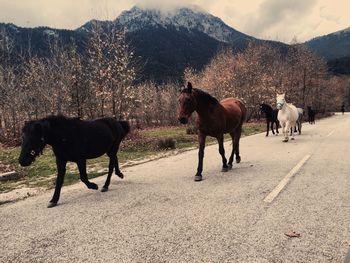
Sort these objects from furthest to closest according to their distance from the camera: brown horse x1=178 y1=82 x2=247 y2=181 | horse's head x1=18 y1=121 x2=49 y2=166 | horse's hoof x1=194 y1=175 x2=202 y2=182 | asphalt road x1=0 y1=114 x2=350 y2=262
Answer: brown horse x1=178 y1=82 x2=247 y2=181 < horse's hoof x1=194 y1=175 x2=202 y2=182 < horse's head x1=18 y1=121 x2=49 y2=166 < asphalt road x1=0 y1=114 x2=350 y2=262

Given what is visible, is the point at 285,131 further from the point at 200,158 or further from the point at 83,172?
the point at 83,172

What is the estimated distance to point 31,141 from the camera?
611 centimetres

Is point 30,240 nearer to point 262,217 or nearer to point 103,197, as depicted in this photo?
point 103,197

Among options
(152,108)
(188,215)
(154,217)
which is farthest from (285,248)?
(152,108)

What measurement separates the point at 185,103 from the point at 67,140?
2778 millimetres

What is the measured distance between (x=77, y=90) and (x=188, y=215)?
16813 millimetres

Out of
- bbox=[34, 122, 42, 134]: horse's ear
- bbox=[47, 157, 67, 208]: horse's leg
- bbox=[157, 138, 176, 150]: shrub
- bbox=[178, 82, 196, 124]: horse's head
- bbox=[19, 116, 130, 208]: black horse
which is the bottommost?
bbox=[157, 138, 176, 150]: shrub

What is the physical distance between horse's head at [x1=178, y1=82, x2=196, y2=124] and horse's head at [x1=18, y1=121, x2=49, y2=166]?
3.05m

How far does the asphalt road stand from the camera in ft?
13.4

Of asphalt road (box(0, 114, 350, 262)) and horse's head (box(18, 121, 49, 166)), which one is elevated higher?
horse's head (box(18, 121, 49, 166))

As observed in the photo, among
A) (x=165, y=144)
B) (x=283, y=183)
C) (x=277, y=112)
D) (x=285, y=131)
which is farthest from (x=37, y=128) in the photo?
(x=277, y=112)

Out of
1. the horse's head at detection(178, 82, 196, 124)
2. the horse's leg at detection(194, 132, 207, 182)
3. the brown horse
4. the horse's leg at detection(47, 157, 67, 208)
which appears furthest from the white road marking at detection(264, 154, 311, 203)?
the horse's leg at detection(47, 157, 67, 208)

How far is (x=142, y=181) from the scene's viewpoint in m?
8.34

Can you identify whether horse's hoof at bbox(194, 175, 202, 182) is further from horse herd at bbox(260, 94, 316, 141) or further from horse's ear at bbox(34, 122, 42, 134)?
horse herd at bbox(260, 94, 316, 141)
